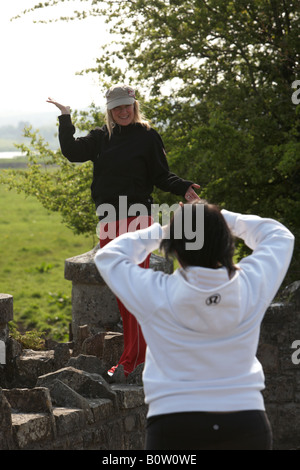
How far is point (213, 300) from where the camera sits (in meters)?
2.67

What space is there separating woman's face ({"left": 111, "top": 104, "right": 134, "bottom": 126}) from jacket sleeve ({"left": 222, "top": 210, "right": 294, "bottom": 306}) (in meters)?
2.18

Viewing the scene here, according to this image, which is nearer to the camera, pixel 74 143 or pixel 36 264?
pixel 74 143

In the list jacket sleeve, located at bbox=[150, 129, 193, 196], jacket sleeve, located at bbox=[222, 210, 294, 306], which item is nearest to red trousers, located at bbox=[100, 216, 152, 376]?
jacket sleeve, located at bbox=[150, 129, 193, 196]

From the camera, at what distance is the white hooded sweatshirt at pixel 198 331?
2.66 metres

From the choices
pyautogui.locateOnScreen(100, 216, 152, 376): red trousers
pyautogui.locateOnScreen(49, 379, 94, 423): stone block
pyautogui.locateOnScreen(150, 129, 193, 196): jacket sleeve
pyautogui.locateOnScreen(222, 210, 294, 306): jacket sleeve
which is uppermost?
pyautogui.locateOnScreen(150, 129, 193, 196): jacket sleeve

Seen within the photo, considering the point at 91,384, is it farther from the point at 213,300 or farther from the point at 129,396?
the point at 213,300

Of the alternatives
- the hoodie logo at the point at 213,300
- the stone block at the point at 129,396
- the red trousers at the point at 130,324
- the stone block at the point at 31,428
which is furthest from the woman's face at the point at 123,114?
the hoodie logo at the point at 213,300

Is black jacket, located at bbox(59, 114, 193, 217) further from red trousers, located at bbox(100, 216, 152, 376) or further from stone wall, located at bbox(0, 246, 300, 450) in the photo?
stone wall, located at bbox(0, 246, 300, 450)

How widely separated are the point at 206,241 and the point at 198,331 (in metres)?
0.30

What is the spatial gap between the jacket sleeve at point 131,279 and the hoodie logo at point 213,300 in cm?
14

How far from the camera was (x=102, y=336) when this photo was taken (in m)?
6.02

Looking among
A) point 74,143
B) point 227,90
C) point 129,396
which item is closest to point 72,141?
point 74,143

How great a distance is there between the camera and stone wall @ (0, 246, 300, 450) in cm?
432

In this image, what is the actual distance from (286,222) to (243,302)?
233 inches
